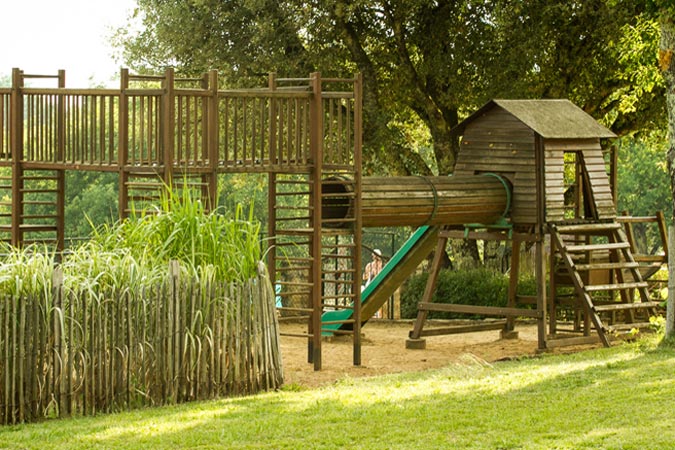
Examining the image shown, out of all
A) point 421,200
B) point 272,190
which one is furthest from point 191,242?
point 421,200

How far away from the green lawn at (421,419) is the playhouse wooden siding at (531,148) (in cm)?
543

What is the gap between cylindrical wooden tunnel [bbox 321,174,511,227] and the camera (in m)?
15.9

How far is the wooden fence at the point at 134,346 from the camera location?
992 cm

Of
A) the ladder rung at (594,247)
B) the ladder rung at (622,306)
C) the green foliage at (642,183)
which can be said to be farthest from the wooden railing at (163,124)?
the green foliage at (642,183)

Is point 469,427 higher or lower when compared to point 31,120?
lower

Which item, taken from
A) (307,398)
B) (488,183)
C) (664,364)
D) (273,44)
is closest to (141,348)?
(307,398)

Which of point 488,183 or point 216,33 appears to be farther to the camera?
point 216,33

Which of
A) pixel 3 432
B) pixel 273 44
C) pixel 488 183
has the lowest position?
pixel 3 432

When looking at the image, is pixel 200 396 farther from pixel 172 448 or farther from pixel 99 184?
pixel 99 184

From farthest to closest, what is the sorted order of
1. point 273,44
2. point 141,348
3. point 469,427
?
point 273,44 < point 141,348 < point 469,427

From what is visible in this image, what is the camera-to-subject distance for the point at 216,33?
2488 cm

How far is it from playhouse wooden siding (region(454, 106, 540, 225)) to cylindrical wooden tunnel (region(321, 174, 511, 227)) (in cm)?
18

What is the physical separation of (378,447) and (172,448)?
1.44 m

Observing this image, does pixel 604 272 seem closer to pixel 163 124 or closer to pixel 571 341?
pixel 571 341
